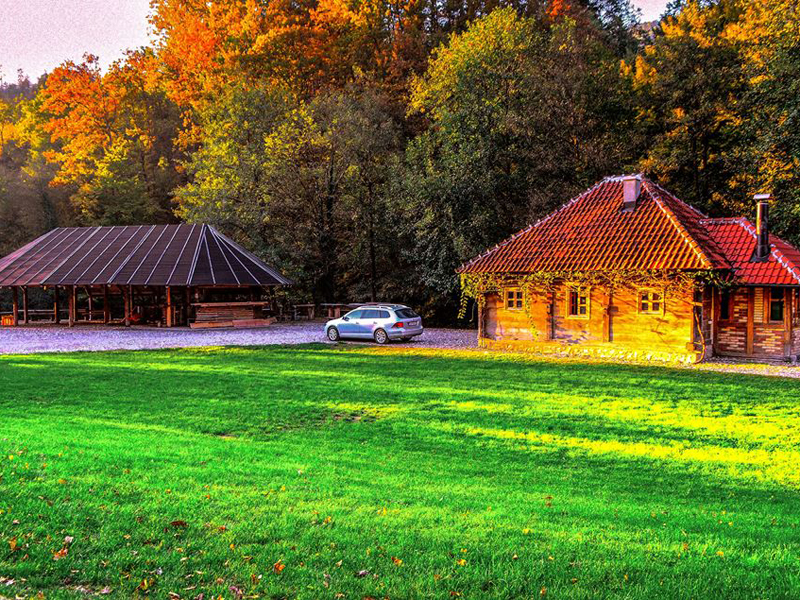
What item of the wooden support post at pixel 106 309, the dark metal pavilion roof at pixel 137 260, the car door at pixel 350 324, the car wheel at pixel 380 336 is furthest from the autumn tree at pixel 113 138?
the car wheel at pixel 380 336

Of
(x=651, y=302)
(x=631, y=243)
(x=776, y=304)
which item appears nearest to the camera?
(x=776, y=304)

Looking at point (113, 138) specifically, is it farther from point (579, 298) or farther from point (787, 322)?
point (787, 322)

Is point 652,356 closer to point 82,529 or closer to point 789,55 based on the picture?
point 789,55

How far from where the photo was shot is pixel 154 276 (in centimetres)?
3353

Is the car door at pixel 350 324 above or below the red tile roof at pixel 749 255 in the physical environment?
below

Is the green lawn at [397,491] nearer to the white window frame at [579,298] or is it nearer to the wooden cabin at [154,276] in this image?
the white window frame at [579,298]

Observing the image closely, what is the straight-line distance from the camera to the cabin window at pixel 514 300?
24611 millimetres

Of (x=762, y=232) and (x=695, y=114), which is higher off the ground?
(x=695, y=114)

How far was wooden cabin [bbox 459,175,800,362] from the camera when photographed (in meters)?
20.7

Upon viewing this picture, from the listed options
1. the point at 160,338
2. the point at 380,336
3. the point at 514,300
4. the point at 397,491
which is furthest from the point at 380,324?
the point at 397,491

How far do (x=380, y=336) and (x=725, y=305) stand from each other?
44.9 feet

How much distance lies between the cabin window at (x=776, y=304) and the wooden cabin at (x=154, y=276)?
24313mm

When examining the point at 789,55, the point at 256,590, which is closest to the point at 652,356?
the point at 789,55

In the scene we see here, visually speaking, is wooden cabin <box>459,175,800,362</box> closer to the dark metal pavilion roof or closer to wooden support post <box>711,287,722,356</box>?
wooden support post <box>711,287,722,356</box>
